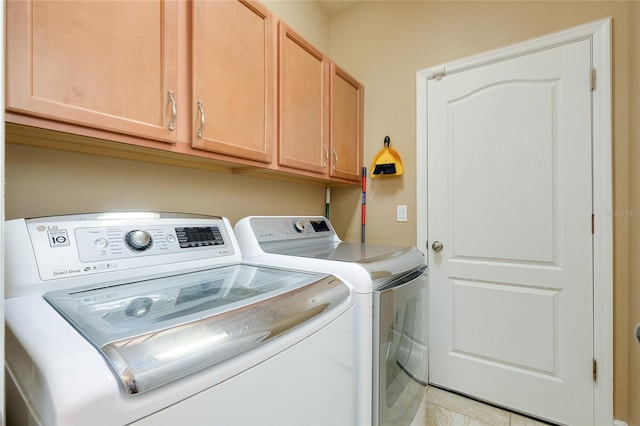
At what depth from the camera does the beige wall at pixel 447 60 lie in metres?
1.52

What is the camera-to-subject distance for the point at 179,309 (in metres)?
0.69

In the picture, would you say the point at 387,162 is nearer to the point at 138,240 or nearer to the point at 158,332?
the point at 138,240

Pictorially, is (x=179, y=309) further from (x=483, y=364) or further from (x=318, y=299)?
(x=483, y=364)

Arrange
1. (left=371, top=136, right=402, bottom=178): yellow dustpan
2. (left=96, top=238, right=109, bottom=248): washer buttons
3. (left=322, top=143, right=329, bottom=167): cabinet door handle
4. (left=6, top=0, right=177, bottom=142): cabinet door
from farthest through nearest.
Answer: (left=371, top=136, right=402, bottom=178): yellow dustpan, (left=322, top=143, right=329, bottom=167): cabinet door handle, (left=96, top=238, right=109, bottom=248): washer buttons, (left=6, top=0, right=177, bottom=142): cabinet door

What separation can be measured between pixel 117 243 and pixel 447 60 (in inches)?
84.9

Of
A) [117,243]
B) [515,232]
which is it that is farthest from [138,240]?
[515,232]

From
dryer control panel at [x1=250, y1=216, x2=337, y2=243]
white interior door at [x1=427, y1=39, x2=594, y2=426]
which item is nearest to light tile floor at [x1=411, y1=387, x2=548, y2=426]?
white interior door at [x1=427, y1=39, x2=594, y2=426]

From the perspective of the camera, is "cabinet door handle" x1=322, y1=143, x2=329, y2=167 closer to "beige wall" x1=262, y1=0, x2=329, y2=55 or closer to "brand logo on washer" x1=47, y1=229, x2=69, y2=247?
"beige wall" x1=262, y1=0, x2=329, y2=55

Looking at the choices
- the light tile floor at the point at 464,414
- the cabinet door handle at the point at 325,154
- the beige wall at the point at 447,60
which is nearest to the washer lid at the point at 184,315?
the cabinet door handle at the point at 325,154

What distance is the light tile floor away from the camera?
5.60 ft

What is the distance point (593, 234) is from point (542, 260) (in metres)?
0.27

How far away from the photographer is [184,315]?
0.63 metres

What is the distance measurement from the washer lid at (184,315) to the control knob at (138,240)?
0.14 meters

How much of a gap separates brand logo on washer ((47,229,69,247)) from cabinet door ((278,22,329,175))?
920 mm
